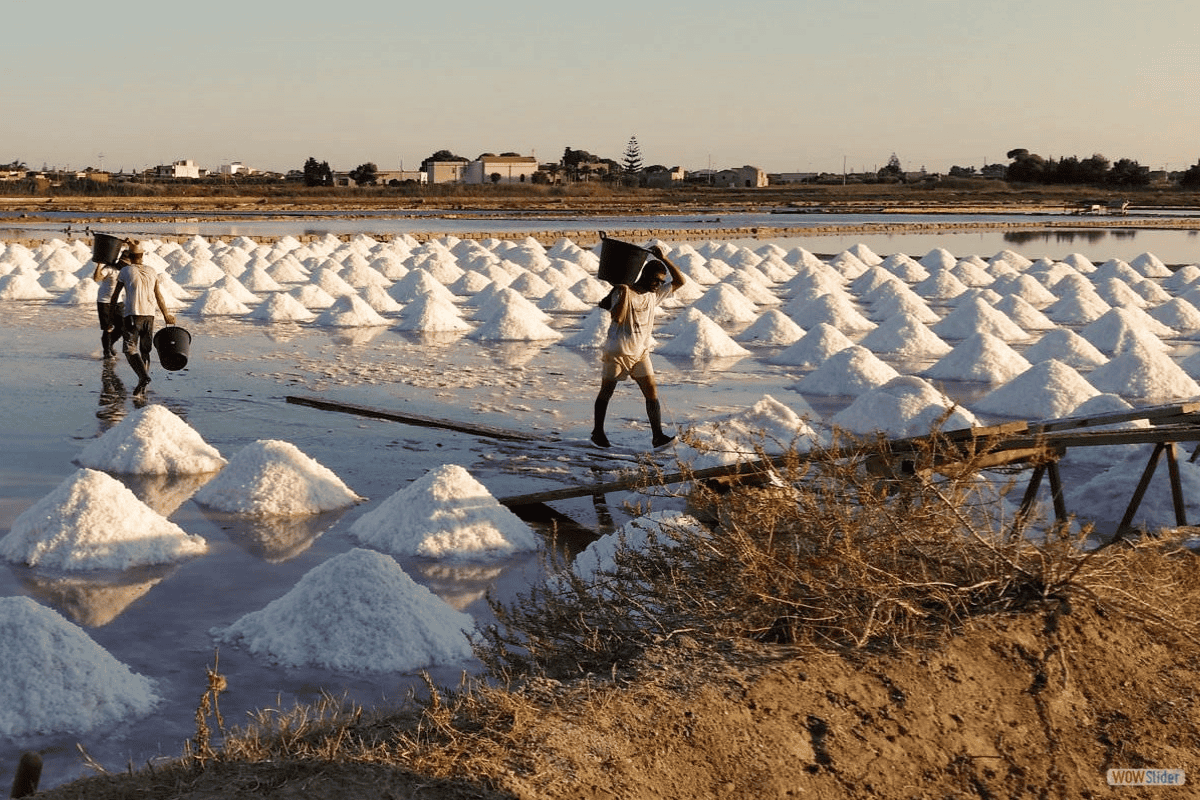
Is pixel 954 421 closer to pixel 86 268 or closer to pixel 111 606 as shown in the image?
pixel 111 606

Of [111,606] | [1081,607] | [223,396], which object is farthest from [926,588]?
[223,396]

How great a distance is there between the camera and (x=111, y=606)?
4.66 meters

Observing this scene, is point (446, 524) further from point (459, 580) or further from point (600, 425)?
point (600, 425)

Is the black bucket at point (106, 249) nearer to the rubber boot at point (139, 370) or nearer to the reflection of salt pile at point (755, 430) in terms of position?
the rubber boot at point (139, 370)

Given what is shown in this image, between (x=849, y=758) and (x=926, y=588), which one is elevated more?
(x=926, y=588)

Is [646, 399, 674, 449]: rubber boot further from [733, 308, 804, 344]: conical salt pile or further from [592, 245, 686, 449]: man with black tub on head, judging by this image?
[733, 308, 804, 344]: conical salt pile

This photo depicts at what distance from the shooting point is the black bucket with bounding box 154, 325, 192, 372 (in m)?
9.10

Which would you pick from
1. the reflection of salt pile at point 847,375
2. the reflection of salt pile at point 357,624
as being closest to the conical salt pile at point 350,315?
the reflection of salt pile at point 847,375

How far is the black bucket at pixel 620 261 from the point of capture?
22.1 ft

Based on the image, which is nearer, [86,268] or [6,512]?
[6,512]

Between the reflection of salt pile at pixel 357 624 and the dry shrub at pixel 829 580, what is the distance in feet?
2.92

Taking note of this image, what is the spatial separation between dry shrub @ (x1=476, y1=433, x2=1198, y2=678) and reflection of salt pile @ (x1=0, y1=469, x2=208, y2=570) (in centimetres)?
246

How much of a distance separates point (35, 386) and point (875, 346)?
295 inches

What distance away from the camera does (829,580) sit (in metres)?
3.11
